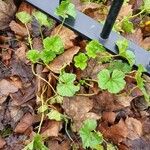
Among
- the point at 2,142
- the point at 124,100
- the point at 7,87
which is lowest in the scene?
the point at 2,142

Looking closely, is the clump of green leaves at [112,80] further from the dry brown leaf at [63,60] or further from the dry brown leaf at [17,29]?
the dry brown leaf at [17,29]

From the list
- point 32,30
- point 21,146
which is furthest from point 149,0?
point 21,146

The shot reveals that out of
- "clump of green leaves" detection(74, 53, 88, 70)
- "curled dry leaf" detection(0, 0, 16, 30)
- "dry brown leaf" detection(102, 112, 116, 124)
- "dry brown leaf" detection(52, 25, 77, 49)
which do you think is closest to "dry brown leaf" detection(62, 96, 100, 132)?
"dry brown leaf" detection(102, 112, 116, 124)

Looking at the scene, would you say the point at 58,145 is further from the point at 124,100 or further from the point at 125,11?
the point at 125,11

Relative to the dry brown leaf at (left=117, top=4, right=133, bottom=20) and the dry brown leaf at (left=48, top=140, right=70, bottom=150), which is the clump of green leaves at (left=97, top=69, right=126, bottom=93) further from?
the dry brown leaf at (left=117, top=4, right=133, bottom=20)

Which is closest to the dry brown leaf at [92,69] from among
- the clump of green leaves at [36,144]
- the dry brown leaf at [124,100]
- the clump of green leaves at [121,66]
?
the clump of green leaves at [121,66]

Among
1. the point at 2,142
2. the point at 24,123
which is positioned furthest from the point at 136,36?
the point at 2,142
